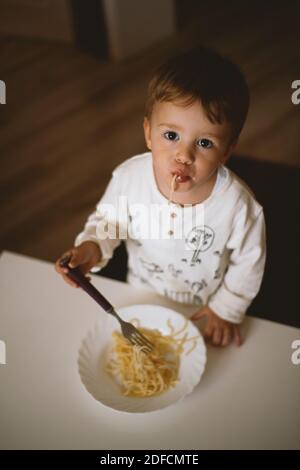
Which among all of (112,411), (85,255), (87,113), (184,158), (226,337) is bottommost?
(112,411)

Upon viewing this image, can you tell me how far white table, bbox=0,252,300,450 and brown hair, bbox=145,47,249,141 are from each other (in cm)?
41

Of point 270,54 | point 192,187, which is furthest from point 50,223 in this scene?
point 270,54

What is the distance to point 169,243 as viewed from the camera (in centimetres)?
99

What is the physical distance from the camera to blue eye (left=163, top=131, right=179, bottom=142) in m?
0.78

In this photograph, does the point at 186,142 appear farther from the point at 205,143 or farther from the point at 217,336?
the point at 217,336

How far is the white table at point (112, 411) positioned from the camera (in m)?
0.77

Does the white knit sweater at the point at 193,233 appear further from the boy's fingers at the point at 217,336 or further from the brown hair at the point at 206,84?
the brown hair at the point at 206,84

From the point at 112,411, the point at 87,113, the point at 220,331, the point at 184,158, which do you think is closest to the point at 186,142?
the point at 184,158

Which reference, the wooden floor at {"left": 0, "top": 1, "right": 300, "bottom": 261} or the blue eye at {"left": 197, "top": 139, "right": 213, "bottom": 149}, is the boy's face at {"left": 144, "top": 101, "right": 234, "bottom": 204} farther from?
the wooden floor at {"left": 0, "top": 1, "right": 300, "bottom": 261}

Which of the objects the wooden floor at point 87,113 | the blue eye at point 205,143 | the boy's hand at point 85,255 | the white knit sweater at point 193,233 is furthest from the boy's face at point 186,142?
the wooden floor at point 87,113

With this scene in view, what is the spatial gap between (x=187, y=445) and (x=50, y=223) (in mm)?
1414

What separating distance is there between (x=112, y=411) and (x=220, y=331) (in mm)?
245

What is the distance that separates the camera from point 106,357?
2.83ft

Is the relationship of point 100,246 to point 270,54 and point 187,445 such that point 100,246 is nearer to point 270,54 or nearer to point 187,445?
Answer: point 187,445
